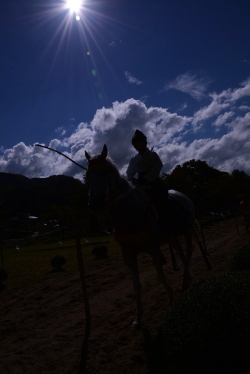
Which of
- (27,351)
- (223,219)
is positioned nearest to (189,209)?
(27,351)

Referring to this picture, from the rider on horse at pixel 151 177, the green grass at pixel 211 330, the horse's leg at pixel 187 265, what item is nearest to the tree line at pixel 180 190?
the horse's leg at pixel 187 265

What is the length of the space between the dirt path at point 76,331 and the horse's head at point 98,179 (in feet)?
7.40

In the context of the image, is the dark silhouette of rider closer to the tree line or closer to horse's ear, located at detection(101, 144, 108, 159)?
horse's ear, located at detection(101, 144, 108, 159)

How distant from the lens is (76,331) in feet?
18.1

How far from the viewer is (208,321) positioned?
9.05ft

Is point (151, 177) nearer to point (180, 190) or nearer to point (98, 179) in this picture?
point (98, 179)

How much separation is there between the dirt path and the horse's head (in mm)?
2257

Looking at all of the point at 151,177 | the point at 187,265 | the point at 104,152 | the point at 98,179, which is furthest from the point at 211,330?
the point at 187,265

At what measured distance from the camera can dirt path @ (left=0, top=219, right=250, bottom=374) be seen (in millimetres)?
4008

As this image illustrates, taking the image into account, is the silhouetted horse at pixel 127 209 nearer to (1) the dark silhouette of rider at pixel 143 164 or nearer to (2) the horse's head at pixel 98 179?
(2) the horse's head at pixel 98 179

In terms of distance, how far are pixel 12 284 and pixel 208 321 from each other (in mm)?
12976

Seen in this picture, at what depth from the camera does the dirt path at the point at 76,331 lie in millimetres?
4008

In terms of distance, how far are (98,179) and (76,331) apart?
3452mm

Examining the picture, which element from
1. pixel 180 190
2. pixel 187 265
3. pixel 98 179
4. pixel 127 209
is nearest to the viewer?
pixel 98 179
